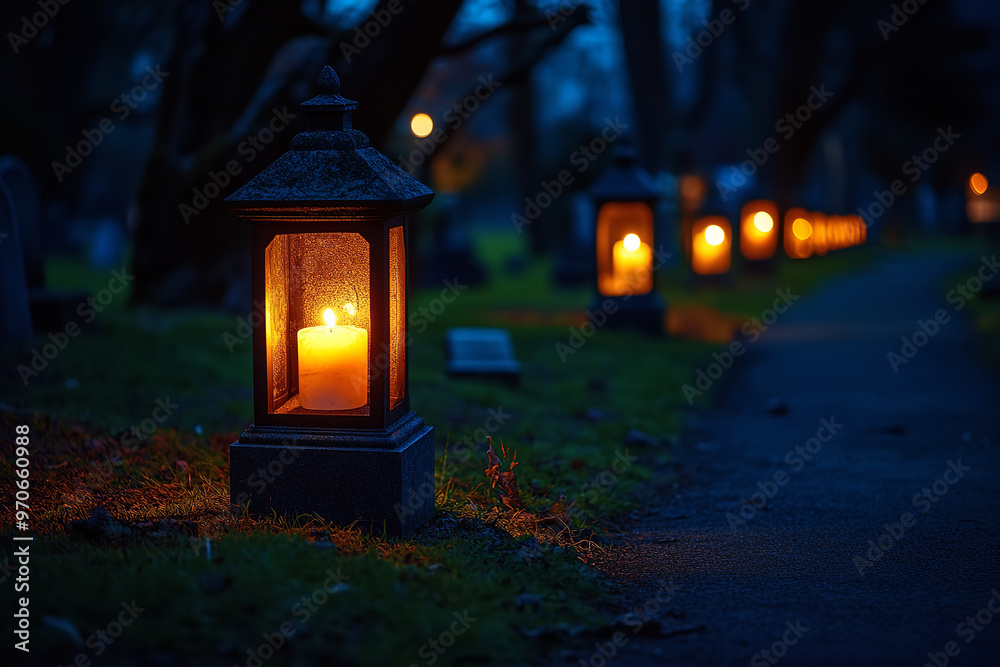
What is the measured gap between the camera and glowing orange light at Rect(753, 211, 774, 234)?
2591cm

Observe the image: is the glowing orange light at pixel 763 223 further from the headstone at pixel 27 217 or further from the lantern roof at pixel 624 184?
the headstone at pixel 27 217

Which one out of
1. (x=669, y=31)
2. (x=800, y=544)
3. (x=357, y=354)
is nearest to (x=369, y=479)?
(x=357, y=354)

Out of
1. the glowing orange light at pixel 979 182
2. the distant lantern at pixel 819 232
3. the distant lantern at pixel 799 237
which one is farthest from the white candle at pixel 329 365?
the glowing orange light at pixel 979 182

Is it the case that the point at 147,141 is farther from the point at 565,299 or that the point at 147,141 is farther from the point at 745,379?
the point at 745,379

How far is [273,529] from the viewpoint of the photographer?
500 centimetres

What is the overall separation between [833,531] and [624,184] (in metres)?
9.80

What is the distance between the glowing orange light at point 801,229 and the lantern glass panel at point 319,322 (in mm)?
28757

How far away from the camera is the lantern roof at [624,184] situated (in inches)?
585

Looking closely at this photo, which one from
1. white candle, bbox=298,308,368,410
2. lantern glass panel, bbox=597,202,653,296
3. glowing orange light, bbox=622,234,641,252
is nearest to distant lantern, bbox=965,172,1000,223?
lantern glass panel, bbox=597,202,653,296

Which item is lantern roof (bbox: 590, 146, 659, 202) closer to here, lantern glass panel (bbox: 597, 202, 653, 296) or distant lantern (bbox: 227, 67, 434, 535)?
lantern glass panel (bbox: 597, 202, 653, 296)

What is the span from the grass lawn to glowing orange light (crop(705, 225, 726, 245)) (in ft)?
37.5

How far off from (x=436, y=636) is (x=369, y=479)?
4.23 feet

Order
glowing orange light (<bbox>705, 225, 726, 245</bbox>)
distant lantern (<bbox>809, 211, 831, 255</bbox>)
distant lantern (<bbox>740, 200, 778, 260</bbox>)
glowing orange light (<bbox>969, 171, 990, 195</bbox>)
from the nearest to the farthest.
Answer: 1. glowing orange light (<bbox>705, 225, 726, 245</bbox>)
2. distant lantern (<bbox>740, 200, 778, 260</bbox>)
3. distant lantern (<bbox>809, 211, 831, 255</bbox>)
4. glowing orange light (<bbox>969, 171, 990, 195</bbox>)

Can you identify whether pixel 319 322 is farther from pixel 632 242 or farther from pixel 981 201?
pixel 981 201
